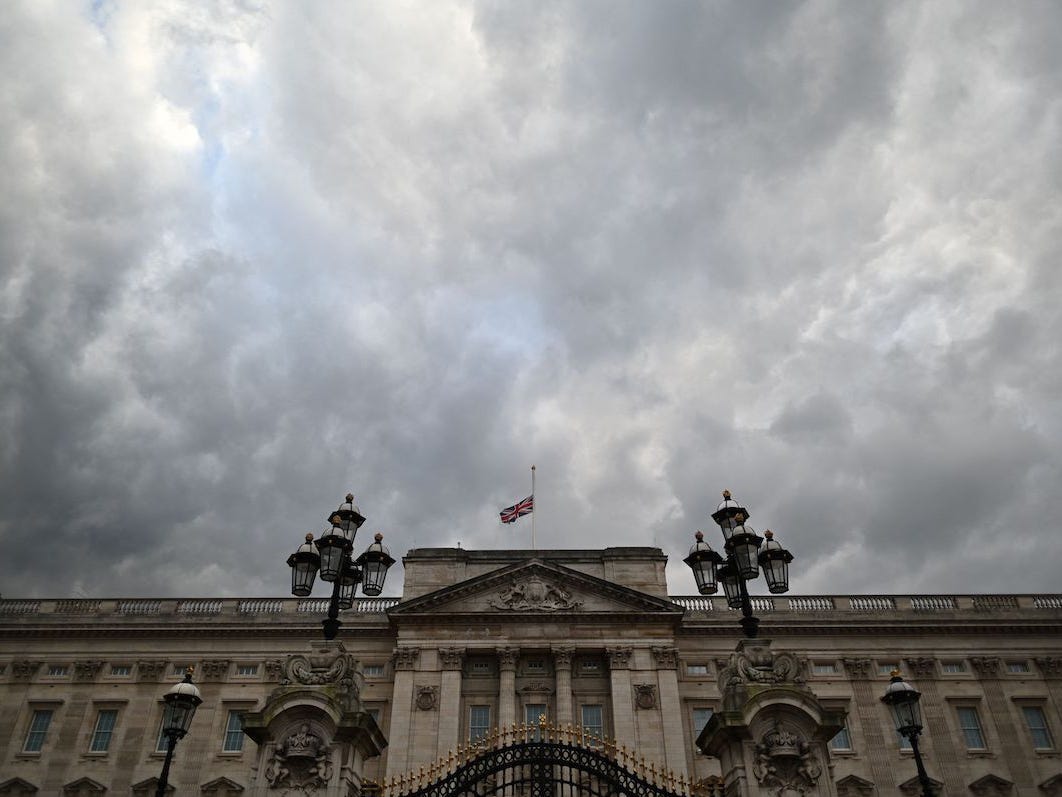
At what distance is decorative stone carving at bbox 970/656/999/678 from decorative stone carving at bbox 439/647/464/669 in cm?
2671

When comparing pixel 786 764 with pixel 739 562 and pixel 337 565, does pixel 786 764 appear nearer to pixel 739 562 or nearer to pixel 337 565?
pixel 739 562

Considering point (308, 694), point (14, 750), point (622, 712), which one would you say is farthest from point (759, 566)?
point (14, 750)

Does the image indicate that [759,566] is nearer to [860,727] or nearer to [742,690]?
[742,690]

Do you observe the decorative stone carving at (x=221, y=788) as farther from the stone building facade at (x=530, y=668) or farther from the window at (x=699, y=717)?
the window at (x=699, y=717)

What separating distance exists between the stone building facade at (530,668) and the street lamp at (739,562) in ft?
81.0

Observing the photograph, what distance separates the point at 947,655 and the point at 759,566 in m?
32.7

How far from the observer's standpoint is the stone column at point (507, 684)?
129 feet

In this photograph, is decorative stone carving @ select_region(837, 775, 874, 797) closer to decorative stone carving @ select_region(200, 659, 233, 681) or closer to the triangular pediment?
the triangular pediment

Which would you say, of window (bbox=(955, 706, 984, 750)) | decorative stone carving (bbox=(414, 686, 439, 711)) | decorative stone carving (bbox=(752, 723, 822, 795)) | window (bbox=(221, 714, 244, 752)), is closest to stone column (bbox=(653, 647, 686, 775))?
Result: decorative stone carving (bbox=(414, 686, 439, 711))

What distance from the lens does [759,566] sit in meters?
15.9

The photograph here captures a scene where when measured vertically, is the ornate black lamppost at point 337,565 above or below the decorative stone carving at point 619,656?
below

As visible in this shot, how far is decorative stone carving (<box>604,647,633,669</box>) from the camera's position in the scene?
4075 cm

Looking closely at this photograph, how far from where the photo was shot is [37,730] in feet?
132

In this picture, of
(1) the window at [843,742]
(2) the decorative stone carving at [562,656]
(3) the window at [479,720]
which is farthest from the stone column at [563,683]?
(1) the window at [843,742]
